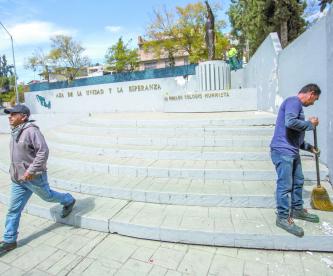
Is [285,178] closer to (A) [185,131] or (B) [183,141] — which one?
(B) [183,141]

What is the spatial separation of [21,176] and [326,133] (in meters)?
4.34

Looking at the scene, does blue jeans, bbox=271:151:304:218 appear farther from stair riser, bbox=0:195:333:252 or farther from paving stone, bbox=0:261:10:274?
paving stone, bbox=0:261:10:274

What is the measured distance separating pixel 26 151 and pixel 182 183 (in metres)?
2.31

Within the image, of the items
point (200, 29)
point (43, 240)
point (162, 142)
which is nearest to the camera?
point (43, 240)

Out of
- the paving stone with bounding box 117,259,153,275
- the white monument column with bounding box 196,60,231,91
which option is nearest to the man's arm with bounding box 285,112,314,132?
the paving stone with bounding box 117,259,153,275

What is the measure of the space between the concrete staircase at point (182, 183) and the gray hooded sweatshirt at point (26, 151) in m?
0.99

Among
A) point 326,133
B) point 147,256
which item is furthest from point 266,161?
point 147,256

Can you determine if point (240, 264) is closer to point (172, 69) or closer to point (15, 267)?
point (15, 267)

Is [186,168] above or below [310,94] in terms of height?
below

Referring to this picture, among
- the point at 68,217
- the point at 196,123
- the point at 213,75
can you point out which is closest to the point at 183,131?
the point at 196,123

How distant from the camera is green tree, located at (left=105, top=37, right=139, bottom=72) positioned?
31219 millimetres

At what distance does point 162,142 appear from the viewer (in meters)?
6.07

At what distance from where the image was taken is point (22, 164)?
3.32 meters

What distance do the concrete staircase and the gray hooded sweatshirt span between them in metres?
0.99
